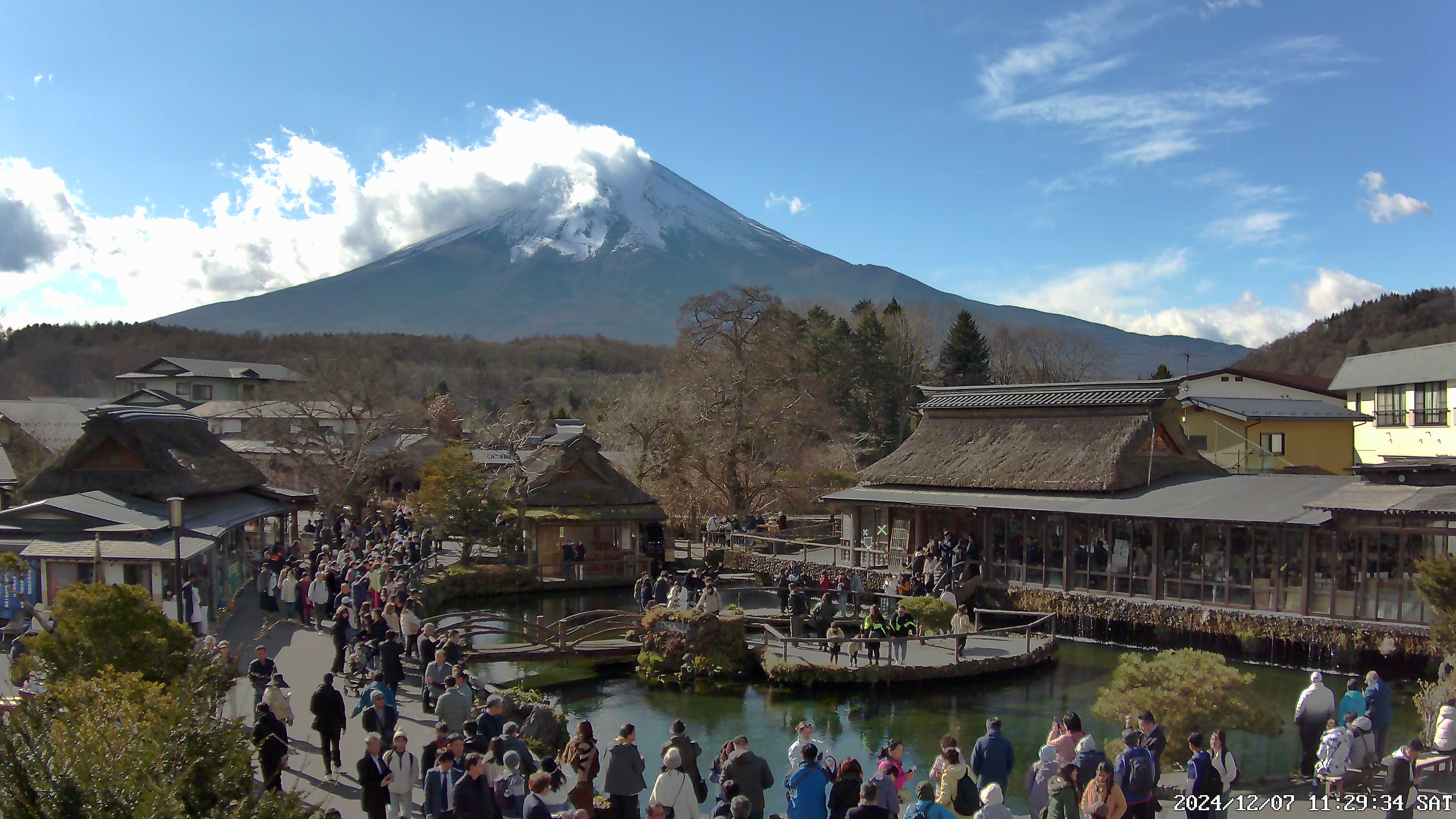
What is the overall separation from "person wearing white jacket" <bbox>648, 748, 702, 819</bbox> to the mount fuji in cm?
13271

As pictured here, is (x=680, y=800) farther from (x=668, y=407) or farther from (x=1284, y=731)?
(x=668, y=407)

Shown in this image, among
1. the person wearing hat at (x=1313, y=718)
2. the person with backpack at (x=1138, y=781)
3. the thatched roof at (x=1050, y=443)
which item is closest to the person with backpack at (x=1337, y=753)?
the person wearing hat at (x=1313, y=718)

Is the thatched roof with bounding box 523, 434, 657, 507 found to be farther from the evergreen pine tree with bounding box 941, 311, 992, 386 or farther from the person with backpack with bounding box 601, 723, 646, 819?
the evergreen pine tree with bounding box 941, 311, 992, 386

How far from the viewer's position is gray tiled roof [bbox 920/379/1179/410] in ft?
83.7

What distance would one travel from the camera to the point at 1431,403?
4147 centimetres

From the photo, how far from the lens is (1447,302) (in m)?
72.9

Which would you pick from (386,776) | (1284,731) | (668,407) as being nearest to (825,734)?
(1284,731)

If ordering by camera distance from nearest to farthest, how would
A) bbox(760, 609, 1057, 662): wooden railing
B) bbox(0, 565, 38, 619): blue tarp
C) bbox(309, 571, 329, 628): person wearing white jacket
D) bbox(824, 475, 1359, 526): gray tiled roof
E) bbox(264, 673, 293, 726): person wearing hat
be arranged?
bbox(264, 673, 293, 726): person wearing hat, bbox(0, 565, 38, 619): blue tarp, bbox(760, 609, 1057, 662): wooden railing, bbox(309, 571, 329, 628): person wearing white jacket, bbox(824, 475, 1359, 526): gray tiled roof

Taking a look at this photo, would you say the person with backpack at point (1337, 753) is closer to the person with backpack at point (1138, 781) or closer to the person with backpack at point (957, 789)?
the person with backpack at point (1138, 781)

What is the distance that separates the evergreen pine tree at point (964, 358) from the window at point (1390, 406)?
19.3 m

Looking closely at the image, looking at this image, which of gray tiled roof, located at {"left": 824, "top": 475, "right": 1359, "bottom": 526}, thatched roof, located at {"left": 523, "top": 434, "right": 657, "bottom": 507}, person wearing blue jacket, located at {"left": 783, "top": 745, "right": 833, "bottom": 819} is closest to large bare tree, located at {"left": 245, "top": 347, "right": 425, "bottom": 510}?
thatched roof, located at {"left": 523, "top": 434, "right": 657, "bottom": 507}

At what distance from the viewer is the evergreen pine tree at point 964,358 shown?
57.3 meters

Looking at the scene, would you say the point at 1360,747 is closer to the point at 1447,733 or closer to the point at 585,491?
the point at 1447,733

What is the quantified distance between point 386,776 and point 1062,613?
1783 cm
